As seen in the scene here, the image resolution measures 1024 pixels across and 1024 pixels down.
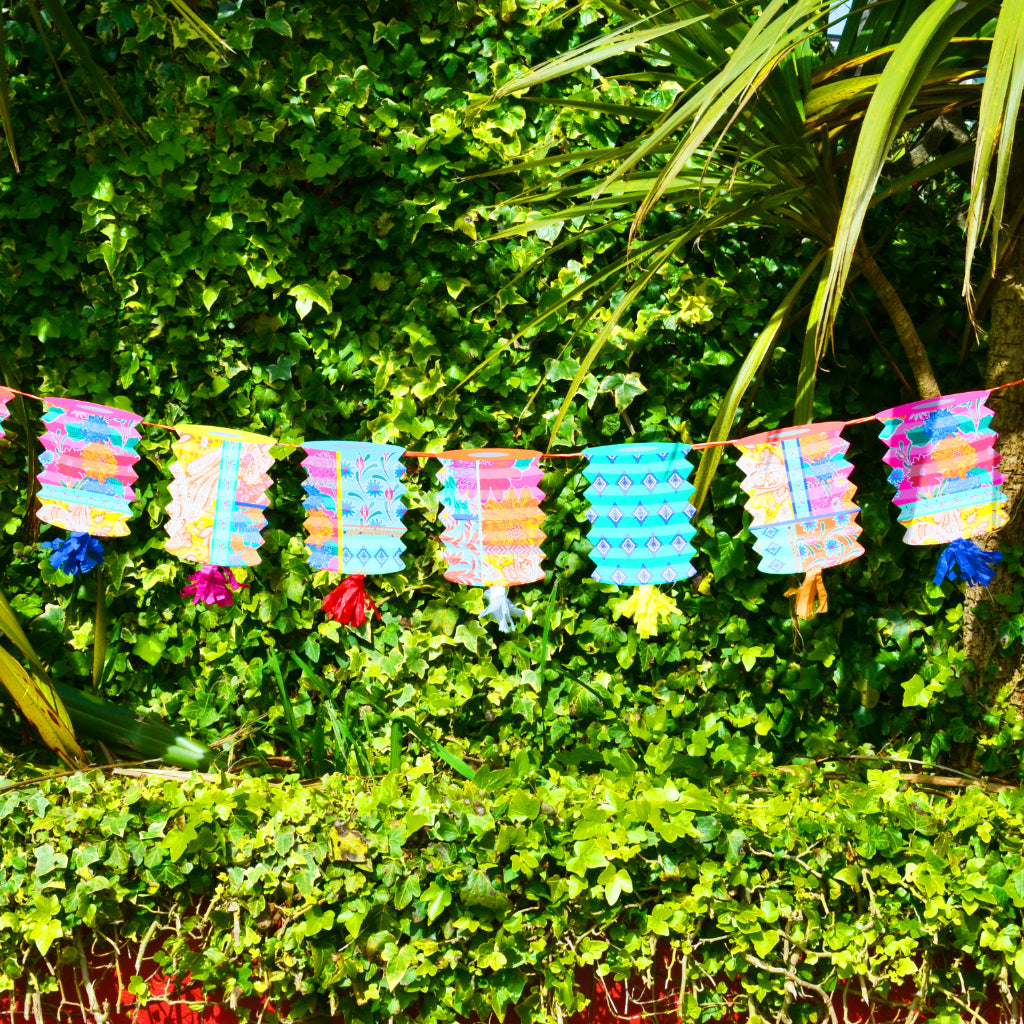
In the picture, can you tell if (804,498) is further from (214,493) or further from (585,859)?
(214,493)

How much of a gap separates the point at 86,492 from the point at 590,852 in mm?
1188

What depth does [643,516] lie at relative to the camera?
74.5 inches

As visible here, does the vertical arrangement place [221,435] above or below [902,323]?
below

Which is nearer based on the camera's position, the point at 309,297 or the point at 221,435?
the point at 221,435

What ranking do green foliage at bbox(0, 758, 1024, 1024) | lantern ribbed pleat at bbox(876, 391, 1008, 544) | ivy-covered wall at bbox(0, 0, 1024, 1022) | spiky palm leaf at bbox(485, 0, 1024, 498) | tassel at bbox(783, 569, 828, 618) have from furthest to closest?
ivy-covered wall at bbox(0, 0, 1024, 1022) < tassel at bbox(783, 569, 828, 618) < lantern ribbed pleat at bbox(876, 391, 1008, 544) < green foliage at bbox(0, 758, 1024, 1024) < spiky palm leaf at bbox(485, 0, 1024, 498)

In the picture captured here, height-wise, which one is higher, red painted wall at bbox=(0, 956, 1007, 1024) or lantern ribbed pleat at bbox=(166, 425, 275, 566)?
lantern ribbed pleat at bbox=(166, 425, 275, 566)

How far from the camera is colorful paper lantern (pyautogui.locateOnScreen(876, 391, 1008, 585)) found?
1763 mm

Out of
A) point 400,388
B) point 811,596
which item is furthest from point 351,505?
point 811,596

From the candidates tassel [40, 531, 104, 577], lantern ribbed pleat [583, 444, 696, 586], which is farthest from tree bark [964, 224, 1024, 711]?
tassel [40, 531, 104, 577]

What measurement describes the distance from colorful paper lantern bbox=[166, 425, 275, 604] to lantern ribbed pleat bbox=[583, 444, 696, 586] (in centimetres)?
66

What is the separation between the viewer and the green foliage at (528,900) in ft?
5.41

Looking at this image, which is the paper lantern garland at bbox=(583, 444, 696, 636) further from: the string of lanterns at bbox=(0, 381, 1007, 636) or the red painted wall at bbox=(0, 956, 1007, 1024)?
the red painted wall at bbox=(0, 956, 1007, 1024)

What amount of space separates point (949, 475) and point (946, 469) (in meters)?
0.01

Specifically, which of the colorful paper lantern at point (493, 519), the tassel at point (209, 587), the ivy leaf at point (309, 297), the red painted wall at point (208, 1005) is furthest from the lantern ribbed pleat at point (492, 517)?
the red painted wall at point (208, 1005)
